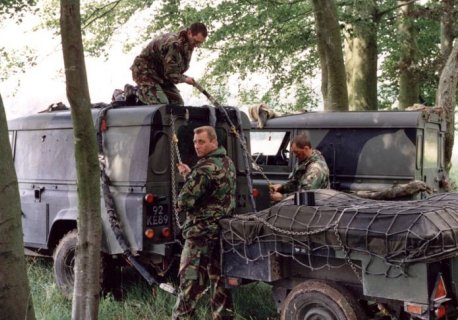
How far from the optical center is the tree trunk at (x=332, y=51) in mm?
10523

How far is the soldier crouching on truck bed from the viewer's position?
253 inches

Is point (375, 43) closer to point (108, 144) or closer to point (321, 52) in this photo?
point (321, 52)

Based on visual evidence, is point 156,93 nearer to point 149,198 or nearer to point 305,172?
point 149,198

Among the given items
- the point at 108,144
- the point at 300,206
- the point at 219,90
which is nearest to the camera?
the point at 300,206

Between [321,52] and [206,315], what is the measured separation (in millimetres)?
6332

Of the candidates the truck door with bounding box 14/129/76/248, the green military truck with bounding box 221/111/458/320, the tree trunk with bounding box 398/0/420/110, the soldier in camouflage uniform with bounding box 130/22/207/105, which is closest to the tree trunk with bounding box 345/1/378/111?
the tree trunk with bounding box 398/0/420/110

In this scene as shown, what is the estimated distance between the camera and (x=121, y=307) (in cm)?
593

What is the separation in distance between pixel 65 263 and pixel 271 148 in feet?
10.9

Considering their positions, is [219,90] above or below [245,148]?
above

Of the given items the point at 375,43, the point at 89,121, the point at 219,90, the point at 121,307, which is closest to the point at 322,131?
the point at 121,307

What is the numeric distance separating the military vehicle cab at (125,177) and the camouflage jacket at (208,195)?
0.51 meters

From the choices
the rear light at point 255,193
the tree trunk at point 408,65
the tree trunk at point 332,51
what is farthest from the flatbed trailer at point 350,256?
the tree trunk at point 408,65

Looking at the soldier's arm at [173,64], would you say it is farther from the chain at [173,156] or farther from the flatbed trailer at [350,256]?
the flatbed trailer at [350,256]

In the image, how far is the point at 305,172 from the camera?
6.63 m
